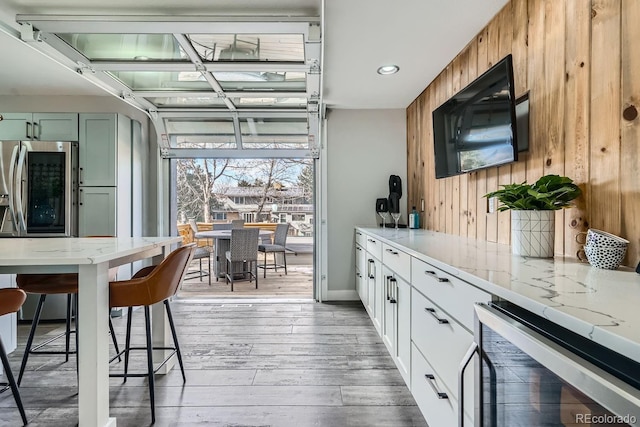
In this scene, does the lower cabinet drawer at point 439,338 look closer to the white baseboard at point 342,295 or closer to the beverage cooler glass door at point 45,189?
the white baseboard at point 342,295

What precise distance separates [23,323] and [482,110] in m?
4.57

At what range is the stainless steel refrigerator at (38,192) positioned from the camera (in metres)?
3.29

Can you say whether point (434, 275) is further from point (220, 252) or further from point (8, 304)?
point (220, 252)

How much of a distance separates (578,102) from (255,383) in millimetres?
2279

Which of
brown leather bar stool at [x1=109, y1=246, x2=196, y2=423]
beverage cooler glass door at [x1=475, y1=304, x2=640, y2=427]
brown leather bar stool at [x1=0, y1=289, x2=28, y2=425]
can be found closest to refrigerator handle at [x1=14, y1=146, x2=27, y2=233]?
brown leather bar stool at [x1=0, y1=289, x2=28, y2=425]

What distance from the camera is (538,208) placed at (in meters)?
1.35

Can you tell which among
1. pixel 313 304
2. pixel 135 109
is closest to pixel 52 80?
pixel 135 109

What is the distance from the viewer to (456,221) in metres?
2.58

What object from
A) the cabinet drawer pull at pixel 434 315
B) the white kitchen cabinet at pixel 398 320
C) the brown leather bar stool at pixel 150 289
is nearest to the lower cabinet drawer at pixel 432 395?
the white kitchen cabinet at pixel 398 320

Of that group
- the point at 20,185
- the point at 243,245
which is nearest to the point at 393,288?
the point at 243,245

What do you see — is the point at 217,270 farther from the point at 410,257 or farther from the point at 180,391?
the point at 410,257

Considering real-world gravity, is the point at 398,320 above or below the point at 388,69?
below

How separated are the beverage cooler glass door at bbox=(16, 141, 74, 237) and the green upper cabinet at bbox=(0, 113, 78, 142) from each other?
158 millimetres

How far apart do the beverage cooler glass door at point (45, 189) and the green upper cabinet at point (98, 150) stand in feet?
0.43
